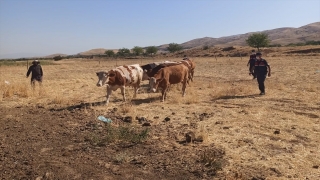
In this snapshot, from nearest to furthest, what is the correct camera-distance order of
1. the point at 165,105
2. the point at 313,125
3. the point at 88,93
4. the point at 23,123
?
the point at 313,125 → the point at 23,123 → the point at 165,105 → the point at 88,93

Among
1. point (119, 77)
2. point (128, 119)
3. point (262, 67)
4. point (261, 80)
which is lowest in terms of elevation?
point (128, 119)

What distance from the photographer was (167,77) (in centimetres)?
1213

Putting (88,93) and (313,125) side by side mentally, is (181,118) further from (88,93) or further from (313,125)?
(88,93)

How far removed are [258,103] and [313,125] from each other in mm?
3201

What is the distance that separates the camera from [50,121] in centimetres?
886

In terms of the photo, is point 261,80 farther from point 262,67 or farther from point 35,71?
point 35,71

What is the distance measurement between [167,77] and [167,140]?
5.50 m

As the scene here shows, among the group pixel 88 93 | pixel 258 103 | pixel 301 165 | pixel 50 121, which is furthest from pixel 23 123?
pixel 258 103

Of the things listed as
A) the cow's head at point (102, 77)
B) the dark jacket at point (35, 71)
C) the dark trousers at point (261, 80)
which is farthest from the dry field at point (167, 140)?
the dark jacket at point (35, 71)

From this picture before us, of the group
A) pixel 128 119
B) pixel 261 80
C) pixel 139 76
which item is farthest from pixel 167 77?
pixel 261 80

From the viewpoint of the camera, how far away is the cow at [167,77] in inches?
457

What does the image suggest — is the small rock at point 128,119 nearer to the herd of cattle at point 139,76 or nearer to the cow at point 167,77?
the herd of cattle at point 139,76

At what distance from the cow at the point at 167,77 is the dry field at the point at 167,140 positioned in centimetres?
62

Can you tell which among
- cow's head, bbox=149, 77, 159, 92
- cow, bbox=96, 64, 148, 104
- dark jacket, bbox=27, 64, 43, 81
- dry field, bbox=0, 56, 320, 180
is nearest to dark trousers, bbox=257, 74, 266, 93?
dry field, bbox=0, 56, 320, 180
